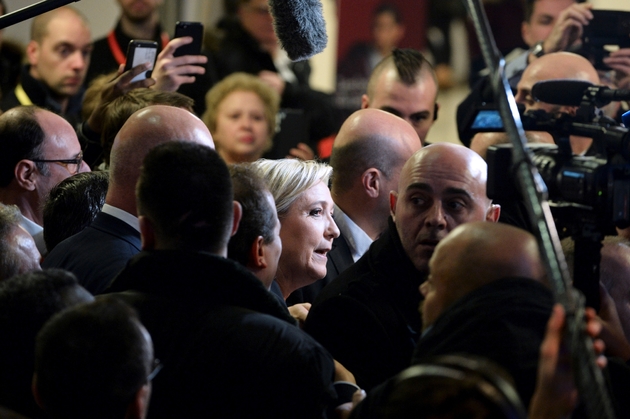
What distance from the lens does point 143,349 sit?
1914 millimetres

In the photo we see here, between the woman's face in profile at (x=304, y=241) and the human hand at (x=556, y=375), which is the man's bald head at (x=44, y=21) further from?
the human hand at (x=556, y=375)

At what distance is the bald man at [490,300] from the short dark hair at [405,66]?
2672 millimetres

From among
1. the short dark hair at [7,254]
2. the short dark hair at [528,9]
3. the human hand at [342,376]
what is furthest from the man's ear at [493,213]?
the short dark hair at [528,9]

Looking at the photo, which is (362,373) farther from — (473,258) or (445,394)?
(445,394)

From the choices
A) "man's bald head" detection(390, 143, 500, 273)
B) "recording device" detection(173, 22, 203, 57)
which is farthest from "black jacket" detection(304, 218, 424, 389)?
"recording device" detection(173, 22, 203, 57)

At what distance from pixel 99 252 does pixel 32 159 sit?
3.32 feet

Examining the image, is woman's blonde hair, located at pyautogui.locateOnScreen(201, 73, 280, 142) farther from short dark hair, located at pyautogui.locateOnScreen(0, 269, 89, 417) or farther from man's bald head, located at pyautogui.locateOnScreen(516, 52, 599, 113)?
short dark hair, located at pyautogui.locateOnScreen(0, 269, 89, 417)

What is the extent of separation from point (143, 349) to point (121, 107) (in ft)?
7.48

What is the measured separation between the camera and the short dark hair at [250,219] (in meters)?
2.77

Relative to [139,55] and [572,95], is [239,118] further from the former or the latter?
[572,95]

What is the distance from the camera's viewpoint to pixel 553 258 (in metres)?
1.81

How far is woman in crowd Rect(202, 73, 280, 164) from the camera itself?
567cm

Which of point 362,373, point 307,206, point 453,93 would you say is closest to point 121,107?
point 307,206

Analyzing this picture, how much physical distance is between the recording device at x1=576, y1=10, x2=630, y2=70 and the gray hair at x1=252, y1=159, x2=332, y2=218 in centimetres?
220
